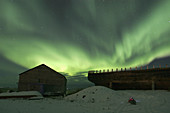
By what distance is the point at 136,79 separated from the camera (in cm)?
1833

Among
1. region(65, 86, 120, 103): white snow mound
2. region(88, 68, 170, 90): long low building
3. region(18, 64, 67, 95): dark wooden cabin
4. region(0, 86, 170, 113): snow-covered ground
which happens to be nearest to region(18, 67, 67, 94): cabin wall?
region(18, 64, 67, 95): dark wooden cabin

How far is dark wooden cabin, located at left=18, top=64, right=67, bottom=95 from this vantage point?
25.5 m

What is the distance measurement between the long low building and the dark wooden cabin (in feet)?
36.3

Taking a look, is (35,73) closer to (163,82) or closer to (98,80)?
(98,80)

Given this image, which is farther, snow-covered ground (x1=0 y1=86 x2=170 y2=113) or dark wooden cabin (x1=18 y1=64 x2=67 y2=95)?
dark wooden cabin (x1=18 y1=64 x2=67 y2=95)

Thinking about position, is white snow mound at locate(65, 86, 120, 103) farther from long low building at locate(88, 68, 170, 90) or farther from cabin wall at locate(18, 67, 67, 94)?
cabin wall at locate(18, 67, 67, 94)

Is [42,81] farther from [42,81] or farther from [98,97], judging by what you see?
[98,97]

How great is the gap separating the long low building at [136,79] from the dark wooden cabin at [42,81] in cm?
A: 1107

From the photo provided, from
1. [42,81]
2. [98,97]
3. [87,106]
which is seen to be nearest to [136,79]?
[98,97]

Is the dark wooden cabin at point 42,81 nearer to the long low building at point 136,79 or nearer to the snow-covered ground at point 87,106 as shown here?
the long low building at point 136,79

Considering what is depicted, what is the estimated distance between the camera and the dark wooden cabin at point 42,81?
25.5 meters

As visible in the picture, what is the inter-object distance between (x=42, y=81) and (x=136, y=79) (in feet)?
70.7

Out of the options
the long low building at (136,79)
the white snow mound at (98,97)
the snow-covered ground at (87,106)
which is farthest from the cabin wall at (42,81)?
the snow-covered ground at (87,106)

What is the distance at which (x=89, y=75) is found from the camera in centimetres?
2366
